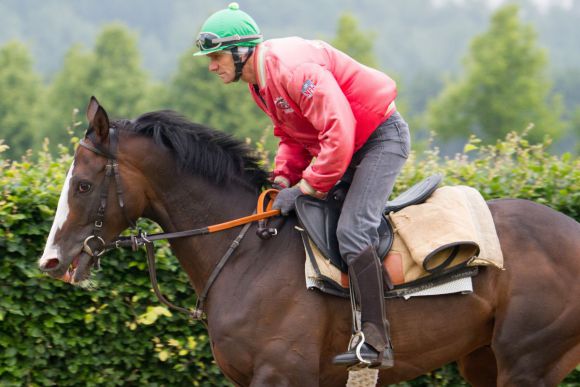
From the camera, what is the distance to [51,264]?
4363mm

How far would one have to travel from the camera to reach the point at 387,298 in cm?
447

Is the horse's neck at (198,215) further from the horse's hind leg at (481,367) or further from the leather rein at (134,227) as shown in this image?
the horse's hind leg at (481,367)

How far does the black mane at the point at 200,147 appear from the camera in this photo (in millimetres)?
4547

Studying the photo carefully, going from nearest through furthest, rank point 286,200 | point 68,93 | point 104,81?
point 286,200 → point 104,81 → point 68,93

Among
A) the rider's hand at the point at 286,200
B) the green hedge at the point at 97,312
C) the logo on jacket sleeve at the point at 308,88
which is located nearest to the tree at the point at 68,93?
the green hedge at the point at 97,312

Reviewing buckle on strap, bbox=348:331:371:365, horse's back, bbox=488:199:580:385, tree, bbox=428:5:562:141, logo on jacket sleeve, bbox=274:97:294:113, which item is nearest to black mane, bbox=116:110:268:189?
logo on jacket sleeve, bbox=274:97:294:113

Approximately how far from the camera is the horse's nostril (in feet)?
14.3

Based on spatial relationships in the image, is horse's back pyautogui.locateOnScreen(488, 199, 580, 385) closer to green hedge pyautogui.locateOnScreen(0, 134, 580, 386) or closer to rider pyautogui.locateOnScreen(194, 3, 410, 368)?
rider pyautogui.locateOnScreen(194, 3, 410, 368)

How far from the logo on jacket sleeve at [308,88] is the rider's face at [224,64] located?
48 centimetres

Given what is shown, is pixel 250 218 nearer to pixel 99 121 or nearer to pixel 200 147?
pixel 200 147

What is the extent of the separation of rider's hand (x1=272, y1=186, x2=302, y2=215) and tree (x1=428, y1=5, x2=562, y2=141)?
1668 inches

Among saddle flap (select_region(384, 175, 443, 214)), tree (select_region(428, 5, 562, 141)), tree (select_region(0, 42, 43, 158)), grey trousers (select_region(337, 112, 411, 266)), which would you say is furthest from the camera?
tree (select_region(0, 42, 43, 158))

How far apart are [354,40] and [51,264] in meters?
48.6

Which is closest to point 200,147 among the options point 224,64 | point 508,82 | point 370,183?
point 224,64
